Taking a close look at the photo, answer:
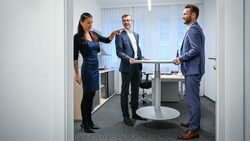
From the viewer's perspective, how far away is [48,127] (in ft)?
3.37

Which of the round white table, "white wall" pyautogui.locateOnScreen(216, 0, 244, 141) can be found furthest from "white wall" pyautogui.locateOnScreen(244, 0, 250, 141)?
the round white table

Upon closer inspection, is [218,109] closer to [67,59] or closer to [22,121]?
[67,59]

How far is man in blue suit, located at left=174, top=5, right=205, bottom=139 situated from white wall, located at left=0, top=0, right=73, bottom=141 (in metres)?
1.43

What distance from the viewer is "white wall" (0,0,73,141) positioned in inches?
38.4

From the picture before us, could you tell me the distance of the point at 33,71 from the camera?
1.04 metres

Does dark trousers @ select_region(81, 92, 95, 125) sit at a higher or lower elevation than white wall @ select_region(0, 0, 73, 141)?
lower

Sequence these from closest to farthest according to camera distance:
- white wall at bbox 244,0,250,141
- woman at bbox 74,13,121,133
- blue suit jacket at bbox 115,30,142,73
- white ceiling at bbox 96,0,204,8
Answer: white wall at bbox 244,0,250,141
woman at bbox 74,13,121,133
blue suit jacket at bbox 115,30,142,73
white ceiling at bbox 96,0,204,8

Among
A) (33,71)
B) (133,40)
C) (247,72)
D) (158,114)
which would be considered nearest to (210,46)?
(133,40)

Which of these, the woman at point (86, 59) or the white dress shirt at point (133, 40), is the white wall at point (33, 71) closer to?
the woman at point (86, 59)

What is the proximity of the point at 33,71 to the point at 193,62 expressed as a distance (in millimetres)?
1720

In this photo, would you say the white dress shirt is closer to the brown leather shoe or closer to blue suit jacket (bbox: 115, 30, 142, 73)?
blue suit jacket (bbox: 115, 30, 142, 73)

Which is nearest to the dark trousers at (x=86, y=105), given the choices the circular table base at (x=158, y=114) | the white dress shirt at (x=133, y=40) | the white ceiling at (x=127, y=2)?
the circular table base at (x=158, y=114)

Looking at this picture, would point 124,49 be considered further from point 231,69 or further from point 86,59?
point 231,69

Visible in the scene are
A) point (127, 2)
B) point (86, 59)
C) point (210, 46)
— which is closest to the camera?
point (86, 59)
